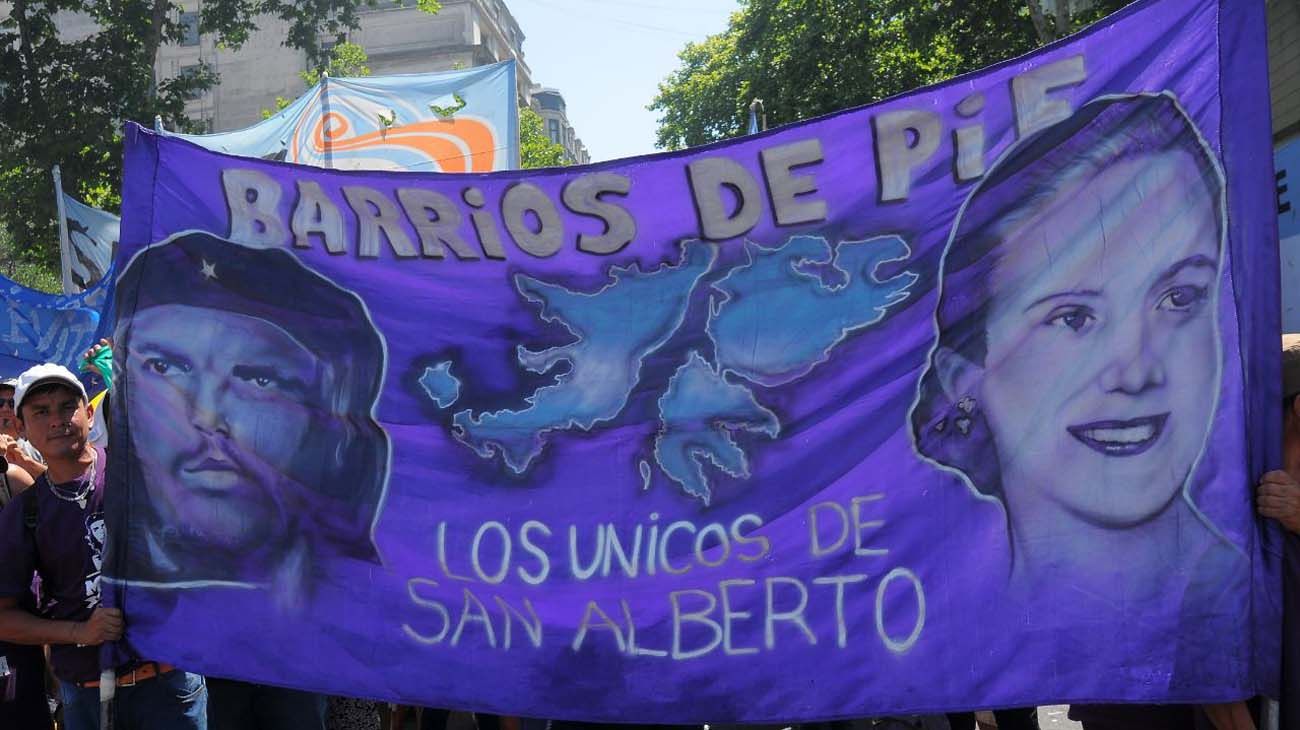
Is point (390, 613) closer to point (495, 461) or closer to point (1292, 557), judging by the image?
point (495, 461)

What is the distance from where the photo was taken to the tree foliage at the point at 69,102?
18.2 meters

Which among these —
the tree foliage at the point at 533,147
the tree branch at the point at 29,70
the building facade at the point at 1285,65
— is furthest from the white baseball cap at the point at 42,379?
the tree foliage at the point at 533,147

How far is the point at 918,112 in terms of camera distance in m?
2.96

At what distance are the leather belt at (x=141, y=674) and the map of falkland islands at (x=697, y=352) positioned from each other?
1204 mm

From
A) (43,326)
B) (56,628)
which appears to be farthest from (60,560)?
(43,326)

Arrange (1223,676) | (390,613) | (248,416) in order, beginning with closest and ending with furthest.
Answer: (1223,676) < (390,613) < (248,416)

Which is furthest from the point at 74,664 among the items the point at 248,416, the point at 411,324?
the point at 411,324

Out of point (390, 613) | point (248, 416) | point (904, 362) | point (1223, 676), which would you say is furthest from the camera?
point (248, 416)

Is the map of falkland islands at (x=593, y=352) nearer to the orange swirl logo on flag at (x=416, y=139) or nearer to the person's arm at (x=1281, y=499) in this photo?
the person's arm at (x=1281, y=499)

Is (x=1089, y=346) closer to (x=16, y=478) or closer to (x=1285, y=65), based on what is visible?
(x=16, y=478)

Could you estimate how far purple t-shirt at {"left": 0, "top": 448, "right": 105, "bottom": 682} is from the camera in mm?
3463

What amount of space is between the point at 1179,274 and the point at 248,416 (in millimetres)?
2614

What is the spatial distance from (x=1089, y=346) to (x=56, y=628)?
10.0 ft

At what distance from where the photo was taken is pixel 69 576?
3508 mm
